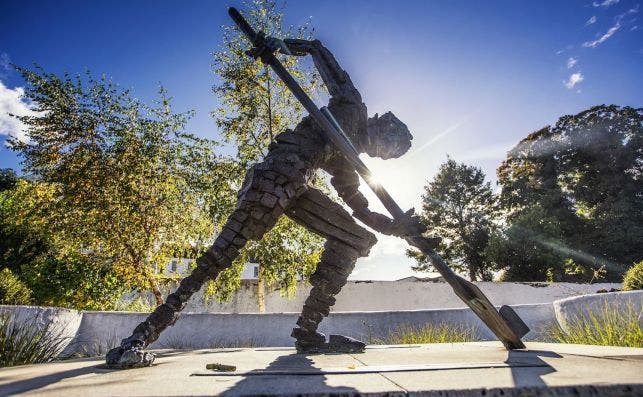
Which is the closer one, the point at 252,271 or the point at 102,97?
the point at 102,97

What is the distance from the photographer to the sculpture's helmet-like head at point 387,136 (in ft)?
11.5

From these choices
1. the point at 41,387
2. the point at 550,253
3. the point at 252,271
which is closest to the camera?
the point at 41,387

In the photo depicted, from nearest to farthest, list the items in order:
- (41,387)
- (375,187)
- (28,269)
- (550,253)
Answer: (41,387) → (375,187) → (28,269) → (550,253)

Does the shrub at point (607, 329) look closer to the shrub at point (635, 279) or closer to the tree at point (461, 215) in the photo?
the shrub at point (635, 279)

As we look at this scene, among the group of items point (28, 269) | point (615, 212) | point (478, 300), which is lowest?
point (478, 300)

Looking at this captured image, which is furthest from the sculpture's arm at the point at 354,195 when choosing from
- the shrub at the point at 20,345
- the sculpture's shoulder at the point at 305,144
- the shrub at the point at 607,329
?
the shrub at the point at 20,345

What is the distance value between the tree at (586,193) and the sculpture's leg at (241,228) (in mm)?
22523

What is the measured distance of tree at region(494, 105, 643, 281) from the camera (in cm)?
2095

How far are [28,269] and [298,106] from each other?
41.4 ft

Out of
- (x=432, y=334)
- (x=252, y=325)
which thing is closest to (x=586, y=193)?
(x=432, y=334)

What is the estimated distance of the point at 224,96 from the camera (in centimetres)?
1126

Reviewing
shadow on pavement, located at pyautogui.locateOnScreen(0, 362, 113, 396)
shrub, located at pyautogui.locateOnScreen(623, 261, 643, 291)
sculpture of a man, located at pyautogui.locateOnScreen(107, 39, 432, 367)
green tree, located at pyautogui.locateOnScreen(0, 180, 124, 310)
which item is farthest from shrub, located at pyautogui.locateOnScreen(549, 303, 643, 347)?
green tree, located at pyautogui.locateOnScreen(0, 180, 124, 310)

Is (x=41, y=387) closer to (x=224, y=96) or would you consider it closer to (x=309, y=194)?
(x=309, y=194)

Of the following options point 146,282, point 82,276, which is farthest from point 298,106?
point 82,276
